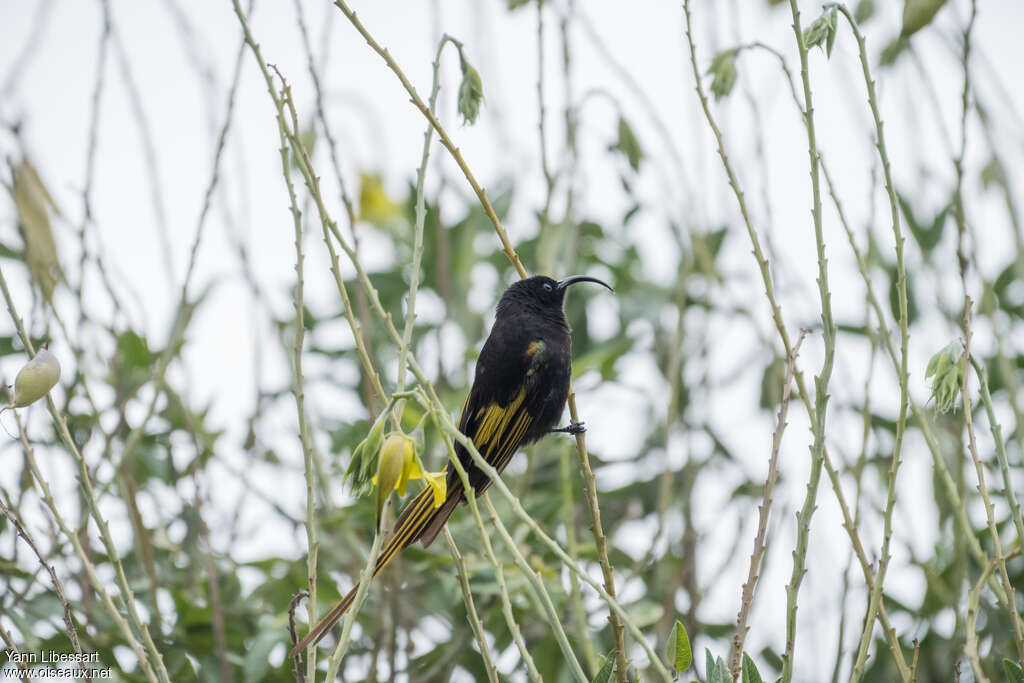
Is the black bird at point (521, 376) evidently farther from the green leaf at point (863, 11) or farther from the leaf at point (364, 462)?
the leaf at point (364, 462)

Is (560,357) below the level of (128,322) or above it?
below

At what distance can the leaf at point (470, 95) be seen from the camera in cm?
216

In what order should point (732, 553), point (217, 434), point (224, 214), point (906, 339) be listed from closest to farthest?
1. point (906, 339)
2. point (224, 214)
3. point (732, 553)
4. point (217, 434)

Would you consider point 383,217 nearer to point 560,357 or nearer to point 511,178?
point 511,178

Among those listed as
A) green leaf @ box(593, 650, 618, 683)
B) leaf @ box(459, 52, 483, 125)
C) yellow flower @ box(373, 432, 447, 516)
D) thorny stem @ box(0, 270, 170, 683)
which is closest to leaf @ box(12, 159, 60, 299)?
thorny stem @ box(0, 270, 170, 683)

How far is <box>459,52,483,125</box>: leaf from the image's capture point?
216 centimetres

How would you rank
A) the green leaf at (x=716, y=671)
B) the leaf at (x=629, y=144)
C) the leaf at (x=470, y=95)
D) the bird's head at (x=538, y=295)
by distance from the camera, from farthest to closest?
1. the bird's head at (x=538, y=295)
2. the leaf at (x=629, y=144)
3. the leaf at (x=470, y=95)
4. the green leaf at (x=716, y=671)

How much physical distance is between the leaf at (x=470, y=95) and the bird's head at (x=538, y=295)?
1.38 m

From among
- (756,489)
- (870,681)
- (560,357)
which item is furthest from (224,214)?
(870,681)

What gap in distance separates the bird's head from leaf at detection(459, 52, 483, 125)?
1380 millimetres

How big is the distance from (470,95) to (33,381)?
1.03m

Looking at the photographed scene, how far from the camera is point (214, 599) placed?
102 inches

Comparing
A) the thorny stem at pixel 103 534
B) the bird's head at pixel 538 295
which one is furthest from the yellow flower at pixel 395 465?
the bird's head at pixel 538 295

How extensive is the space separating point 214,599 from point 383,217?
82.1 inches
